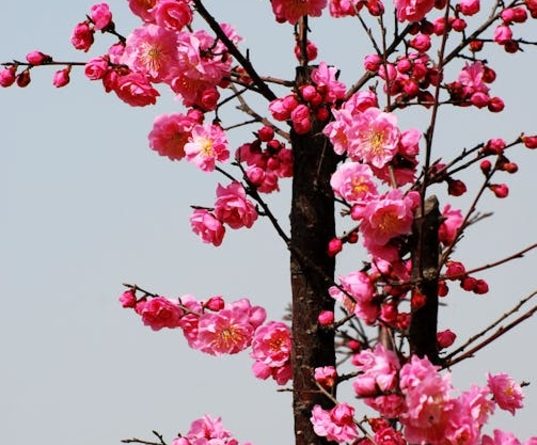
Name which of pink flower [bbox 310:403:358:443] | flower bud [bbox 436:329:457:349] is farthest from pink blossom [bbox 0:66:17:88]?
flower bud [bbox 436:329:457:349]

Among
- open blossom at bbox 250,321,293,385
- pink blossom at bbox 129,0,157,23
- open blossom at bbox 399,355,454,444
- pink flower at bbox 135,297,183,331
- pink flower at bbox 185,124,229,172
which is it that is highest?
pink blossom at bbox 129,0,157,23

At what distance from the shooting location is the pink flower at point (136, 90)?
407 cm

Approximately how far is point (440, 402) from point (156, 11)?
1756 mm

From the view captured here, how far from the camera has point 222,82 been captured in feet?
13.4

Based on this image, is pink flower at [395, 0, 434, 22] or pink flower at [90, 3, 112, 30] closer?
pink flower at [395, 0, 434, 22]

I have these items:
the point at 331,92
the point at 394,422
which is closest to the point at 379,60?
the point at 331,92

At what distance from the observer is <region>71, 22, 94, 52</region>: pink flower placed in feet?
13.7

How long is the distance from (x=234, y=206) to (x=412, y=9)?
2.99 ft

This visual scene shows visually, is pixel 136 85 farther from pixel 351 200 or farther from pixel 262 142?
pixel 351 200

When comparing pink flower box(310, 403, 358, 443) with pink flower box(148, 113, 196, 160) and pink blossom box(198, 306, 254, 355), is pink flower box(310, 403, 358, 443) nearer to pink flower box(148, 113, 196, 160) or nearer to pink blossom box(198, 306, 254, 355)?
pink blossom box(198, 306, 254, 355)

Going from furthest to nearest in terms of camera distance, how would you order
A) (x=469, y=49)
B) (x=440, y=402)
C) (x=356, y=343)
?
(x=469, y=49) < (x=356, y=343) < (x=440, y=402)

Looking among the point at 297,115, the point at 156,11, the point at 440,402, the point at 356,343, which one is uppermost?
the point at 156,11

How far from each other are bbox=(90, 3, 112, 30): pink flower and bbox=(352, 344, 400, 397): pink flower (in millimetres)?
1757

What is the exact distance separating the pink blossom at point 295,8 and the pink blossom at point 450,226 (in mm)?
995
